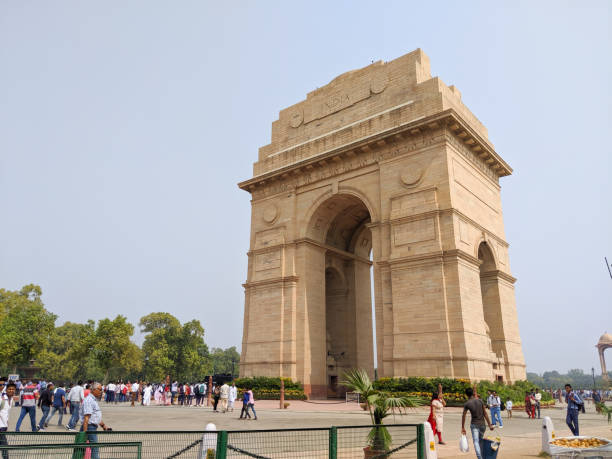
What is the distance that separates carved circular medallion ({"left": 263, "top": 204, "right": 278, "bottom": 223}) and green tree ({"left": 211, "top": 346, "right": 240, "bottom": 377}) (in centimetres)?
7479

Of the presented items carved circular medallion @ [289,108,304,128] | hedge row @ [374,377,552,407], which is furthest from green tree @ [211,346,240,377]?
hedge row @ [374,377,552,407]

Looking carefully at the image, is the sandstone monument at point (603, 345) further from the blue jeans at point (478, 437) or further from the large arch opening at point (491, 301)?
the blue jeans at point (478, 437)

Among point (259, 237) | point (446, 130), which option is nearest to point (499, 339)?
point (446, 130)

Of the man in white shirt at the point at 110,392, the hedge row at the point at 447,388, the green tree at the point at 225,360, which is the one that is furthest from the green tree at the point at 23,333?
the green tree at the point at 225,360

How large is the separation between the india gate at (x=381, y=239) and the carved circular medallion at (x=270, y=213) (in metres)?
0.10

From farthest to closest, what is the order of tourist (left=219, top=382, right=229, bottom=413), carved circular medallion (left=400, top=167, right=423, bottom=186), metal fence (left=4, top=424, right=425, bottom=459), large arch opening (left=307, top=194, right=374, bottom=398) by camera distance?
1. large arch opening (left=307, top=194, right=374, bottom=398)
2. carved circular medallion (left=400, top=167, right=423, bottom=186)
3. tourist (left=219, top=382, right=229, bottom=413)
4. metal fence (left=4, top=424, right=425, bottom=459)

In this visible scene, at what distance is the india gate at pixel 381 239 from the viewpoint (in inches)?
888

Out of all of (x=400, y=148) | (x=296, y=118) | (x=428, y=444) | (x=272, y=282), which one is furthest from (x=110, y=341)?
(x=428, y=444)

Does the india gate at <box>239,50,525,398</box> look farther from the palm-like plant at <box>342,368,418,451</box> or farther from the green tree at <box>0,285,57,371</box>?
the green tree at <box>0,285,57,371</box>

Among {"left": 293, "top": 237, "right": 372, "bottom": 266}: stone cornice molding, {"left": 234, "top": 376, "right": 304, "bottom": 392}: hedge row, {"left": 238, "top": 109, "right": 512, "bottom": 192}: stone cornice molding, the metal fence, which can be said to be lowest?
the metal fence

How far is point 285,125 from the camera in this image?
3366 cm

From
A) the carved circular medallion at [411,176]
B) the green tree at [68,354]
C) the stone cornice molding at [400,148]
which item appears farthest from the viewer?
the green tree at [68,354]

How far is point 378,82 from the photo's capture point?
28984 millimetres

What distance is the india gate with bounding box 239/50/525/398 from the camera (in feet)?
74.0
